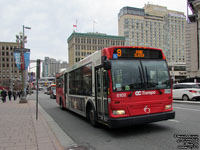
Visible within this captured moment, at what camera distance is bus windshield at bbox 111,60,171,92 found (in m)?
6.67

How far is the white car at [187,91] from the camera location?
18505 mm

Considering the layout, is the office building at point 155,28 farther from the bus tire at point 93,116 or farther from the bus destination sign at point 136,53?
the bus destination sign at point 136,53

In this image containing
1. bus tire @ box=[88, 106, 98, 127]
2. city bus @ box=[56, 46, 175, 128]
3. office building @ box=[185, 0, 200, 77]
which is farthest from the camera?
office building @ box=[185, 0, 200, 77]

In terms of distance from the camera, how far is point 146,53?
7.42 metres

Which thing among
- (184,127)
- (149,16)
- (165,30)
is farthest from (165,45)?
(184,127)

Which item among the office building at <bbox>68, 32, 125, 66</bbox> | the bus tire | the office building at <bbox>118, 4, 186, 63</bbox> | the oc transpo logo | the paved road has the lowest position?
the paved road

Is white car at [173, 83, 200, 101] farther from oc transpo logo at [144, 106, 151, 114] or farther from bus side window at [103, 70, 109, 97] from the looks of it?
bus side window at [103, 70, 109, 97]

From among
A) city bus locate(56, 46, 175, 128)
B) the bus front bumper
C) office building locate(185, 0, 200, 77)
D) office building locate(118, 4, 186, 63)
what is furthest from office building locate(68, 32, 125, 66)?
the bus front bumper

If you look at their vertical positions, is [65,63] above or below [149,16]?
below

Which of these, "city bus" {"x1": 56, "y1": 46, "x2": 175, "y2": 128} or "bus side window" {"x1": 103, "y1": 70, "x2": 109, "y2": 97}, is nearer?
"city bus" {"x1": 56, "y1": 46, "x2": 175, "y2": 128}

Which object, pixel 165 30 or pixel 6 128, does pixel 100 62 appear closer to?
pixel 6 128

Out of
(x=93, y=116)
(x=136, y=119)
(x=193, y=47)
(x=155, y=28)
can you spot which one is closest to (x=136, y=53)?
(x=136, y=119)

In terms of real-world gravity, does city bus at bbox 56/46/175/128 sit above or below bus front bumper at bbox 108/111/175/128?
above

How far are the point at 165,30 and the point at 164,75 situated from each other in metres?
170
